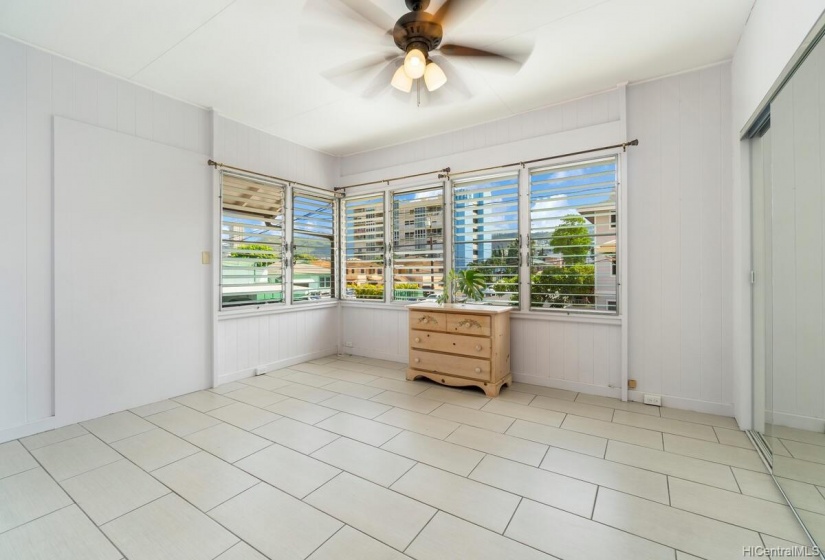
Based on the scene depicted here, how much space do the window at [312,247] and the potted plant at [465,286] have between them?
1848 millimetres

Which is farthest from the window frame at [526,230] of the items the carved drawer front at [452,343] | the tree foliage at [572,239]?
the carved drawer front at [452,343]

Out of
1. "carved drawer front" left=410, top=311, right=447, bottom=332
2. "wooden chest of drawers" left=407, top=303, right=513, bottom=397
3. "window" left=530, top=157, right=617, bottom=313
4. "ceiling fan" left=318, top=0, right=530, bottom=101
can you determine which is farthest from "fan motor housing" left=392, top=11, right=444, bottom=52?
"carved drawer front" left=410, top=311, right=447, bottom=332

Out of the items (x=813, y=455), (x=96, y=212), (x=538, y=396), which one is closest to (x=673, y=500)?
(x=813, y=455)

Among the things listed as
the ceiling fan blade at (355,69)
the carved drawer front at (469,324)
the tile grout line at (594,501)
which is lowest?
the tile grout line at (594,501)

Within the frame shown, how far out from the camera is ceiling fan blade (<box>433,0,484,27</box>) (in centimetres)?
188

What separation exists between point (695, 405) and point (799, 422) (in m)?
1.49

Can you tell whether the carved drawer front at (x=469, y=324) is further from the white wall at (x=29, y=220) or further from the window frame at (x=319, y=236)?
the white wall at (x=29, y=220)

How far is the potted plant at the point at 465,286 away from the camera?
387 centimetres

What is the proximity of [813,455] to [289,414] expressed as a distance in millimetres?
3168

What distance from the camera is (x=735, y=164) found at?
9.21 ft

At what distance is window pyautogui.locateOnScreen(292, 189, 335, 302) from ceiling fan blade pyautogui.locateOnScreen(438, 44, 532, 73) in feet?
9.88

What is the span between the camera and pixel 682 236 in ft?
10.2

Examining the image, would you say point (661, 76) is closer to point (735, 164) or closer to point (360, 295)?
point (735, 164)

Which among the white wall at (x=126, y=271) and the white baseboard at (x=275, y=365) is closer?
the white wall at (x=126, y=271)
